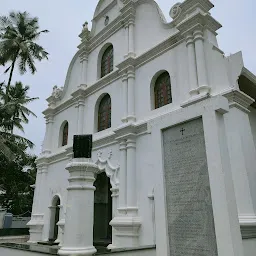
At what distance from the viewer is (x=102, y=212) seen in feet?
36.2

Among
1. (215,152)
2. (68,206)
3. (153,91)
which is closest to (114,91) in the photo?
(153,91)

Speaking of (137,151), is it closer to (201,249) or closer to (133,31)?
(133,31)

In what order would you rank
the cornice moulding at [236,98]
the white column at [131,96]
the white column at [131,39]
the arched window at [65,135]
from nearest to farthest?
the cornice moulding at [236,98] < the white column at [131,96] < the white column at [131,39] < the arched window at [65,135]

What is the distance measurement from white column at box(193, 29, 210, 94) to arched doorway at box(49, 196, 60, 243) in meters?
8.11

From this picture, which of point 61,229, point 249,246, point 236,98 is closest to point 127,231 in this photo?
point 249,246

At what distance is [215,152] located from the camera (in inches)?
130

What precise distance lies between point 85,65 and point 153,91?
526 centimetres

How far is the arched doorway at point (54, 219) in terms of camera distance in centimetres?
1180

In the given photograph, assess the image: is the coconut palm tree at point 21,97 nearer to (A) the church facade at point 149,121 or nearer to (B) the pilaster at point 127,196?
(A) the church facade at point 149,121

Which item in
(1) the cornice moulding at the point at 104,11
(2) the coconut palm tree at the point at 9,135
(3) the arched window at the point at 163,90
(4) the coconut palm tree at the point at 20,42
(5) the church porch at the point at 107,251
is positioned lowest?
(5) the church porch at the point at 107,251

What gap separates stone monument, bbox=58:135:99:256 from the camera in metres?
4.54

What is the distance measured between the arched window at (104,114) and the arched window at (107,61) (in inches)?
52.6

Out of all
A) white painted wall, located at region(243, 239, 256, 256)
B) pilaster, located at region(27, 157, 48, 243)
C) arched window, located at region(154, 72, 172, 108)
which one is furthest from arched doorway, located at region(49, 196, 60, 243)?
white painted wall, located at region(243, 239, 256, 256)

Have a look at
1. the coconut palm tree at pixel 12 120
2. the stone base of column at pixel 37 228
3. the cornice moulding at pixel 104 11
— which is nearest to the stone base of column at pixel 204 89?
the cornice moulding at pixel 104 11
